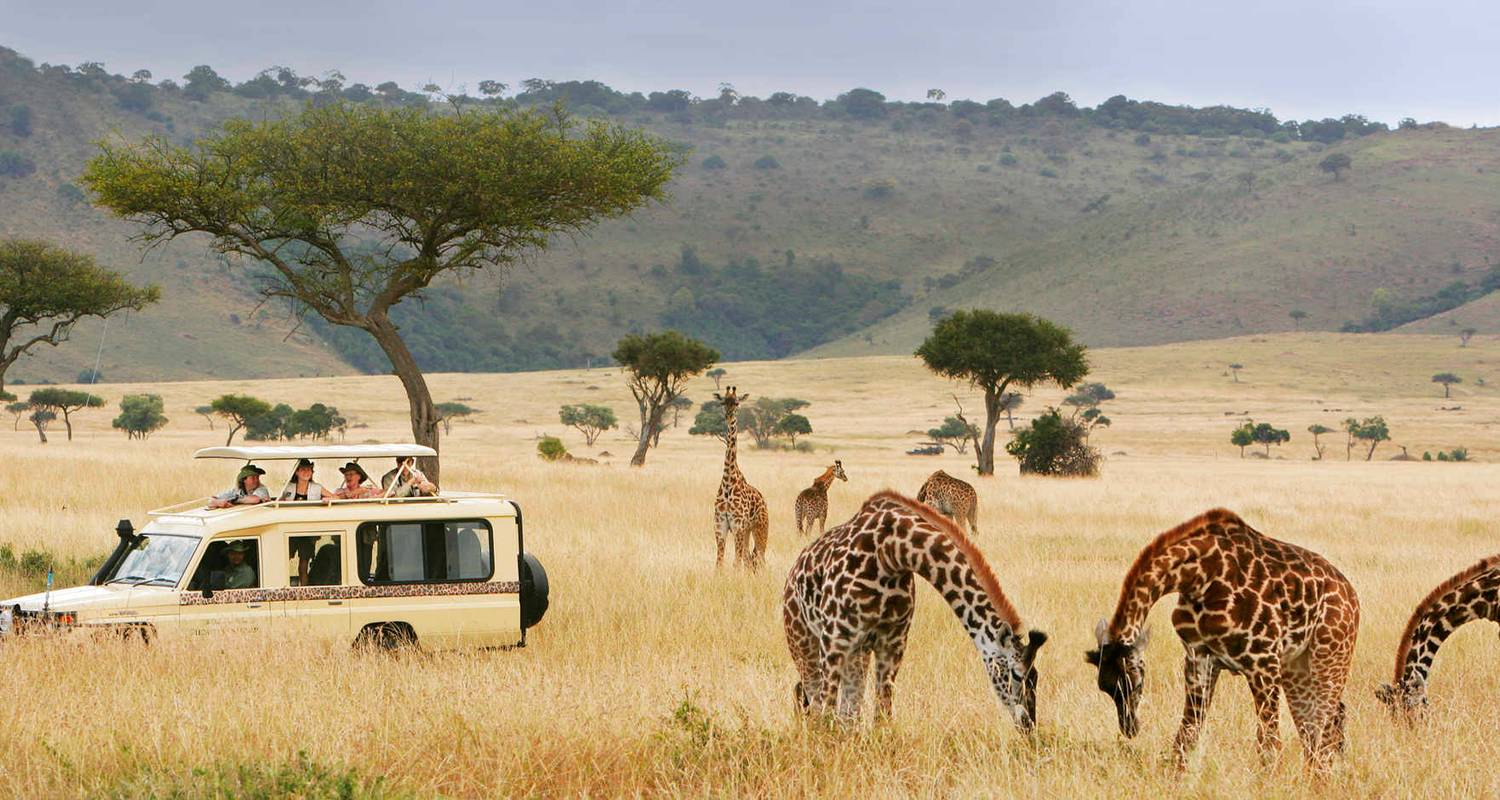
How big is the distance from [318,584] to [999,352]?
39089mm

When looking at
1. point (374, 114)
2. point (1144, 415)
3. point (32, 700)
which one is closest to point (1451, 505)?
point (374, 114)

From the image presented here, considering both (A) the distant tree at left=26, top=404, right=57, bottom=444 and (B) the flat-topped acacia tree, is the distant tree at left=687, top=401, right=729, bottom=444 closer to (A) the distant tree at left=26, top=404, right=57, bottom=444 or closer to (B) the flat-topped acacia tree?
(A) the distant tree at left=26, top=404, right=57, bottom=444

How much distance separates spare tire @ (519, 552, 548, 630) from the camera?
477 inches

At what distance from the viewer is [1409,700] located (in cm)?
868

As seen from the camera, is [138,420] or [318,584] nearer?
[318,584]

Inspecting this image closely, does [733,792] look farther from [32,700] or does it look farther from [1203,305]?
[1203,305]

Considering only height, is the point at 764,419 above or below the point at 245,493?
below

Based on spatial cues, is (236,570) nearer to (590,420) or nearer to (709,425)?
(590,420)

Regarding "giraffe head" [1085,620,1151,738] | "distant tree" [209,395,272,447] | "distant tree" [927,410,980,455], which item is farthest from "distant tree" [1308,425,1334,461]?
"giraffe head" [1085,620,1151,738]

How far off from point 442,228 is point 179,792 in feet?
70.8

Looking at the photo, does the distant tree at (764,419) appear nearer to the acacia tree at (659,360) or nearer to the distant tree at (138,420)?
the acacia tree at (659,360)

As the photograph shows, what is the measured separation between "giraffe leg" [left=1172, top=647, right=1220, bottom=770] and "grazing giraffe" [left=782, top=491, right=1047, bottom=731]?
78 cm

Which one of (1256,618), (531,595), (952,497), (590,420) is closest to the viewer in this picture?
(1256,618)

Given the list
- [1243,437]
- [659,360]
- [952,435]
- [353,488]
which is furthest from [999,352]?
[353,488]
